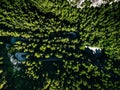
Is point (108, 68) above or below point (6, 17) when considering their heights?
below

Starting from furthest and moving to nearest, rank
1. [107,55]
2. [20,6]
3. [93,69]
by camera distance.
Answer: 1. [20,6]
2. [107,55]
3. [93,69]

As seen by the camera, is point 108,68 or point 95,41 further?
point 95,41

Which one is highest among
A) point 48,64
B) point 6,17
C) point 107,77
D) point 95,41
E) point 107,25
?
point 6,17

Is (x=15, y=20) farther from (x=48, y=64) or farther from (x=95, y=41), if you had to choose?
(x=95, y=41)

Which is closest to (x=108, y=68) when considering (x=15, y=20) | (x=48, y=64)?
(x=48, y=64)

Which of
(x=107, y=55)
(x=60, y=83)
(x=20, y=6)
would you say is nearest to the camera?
(x=60, y=83)

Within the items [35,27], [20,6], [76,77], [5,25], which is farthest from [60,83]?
[20,6]
